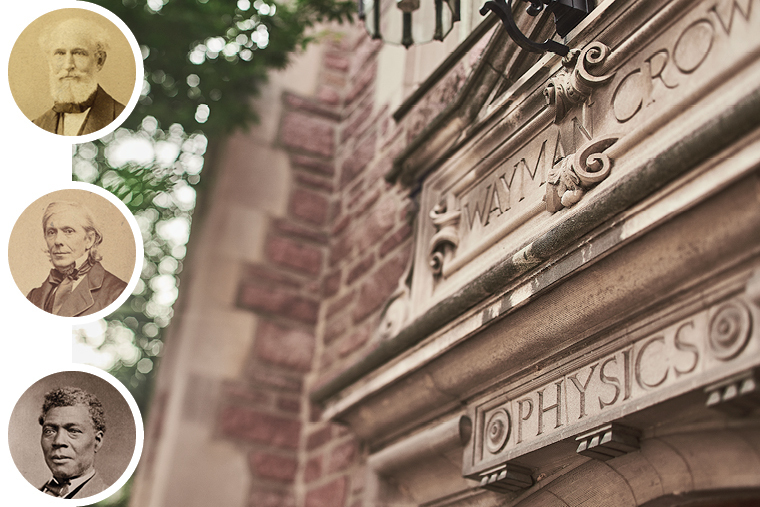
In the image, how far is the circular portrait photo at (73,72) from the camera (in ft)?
8.02

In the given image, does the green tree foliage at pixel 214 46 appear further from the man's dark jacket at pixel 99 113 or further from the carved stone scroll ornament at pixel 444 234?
the man's dark jacket at pixel 99 113

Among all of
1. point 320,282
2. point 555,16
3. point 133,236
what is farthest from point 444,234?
point 320,282

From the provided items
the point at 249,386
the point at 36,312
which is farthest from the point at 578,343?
the point at 249,386

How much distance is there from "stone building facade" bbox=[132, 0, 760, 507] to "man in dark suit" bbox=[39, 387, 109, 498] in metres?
0.98

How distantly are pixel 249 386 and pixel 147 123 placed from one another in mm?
1765

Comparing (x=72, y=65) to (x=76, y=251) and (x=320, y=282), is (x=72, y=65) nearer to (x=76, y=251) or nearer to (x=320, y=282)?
(x=76, y=251)

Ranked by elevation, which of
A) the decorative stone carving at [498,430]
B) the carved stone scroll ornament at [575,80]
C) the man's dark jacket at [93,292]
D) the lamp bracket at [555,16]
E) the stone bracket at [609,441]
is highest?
the lamp bracket at [555,16]

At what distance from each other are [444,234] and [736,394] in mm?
1396

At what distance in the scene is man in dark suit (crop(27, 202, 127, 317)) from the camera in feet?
7.91

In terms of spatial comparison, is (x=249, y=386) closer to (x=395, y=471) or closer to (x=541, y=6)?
(x=395, y=471)

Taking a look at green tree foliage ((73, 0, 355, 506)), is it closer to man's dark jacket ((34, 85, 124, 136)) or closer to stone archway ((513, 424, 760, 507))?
man's dark jacket ((34, 85, 124, 136))

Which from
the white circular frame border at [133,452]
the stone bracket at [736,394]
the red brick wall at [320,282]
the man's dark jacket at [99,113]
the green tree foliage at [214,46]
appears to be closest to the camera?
the stone bracket at [736,394]

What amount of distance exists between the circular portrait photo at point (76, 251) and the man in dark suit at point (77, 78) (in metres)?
0.21

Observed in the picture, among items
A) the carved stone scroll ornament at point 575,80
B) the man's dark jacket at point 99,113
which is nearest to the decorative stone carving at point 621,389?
the carved stone scroll ornament at point 575,80
